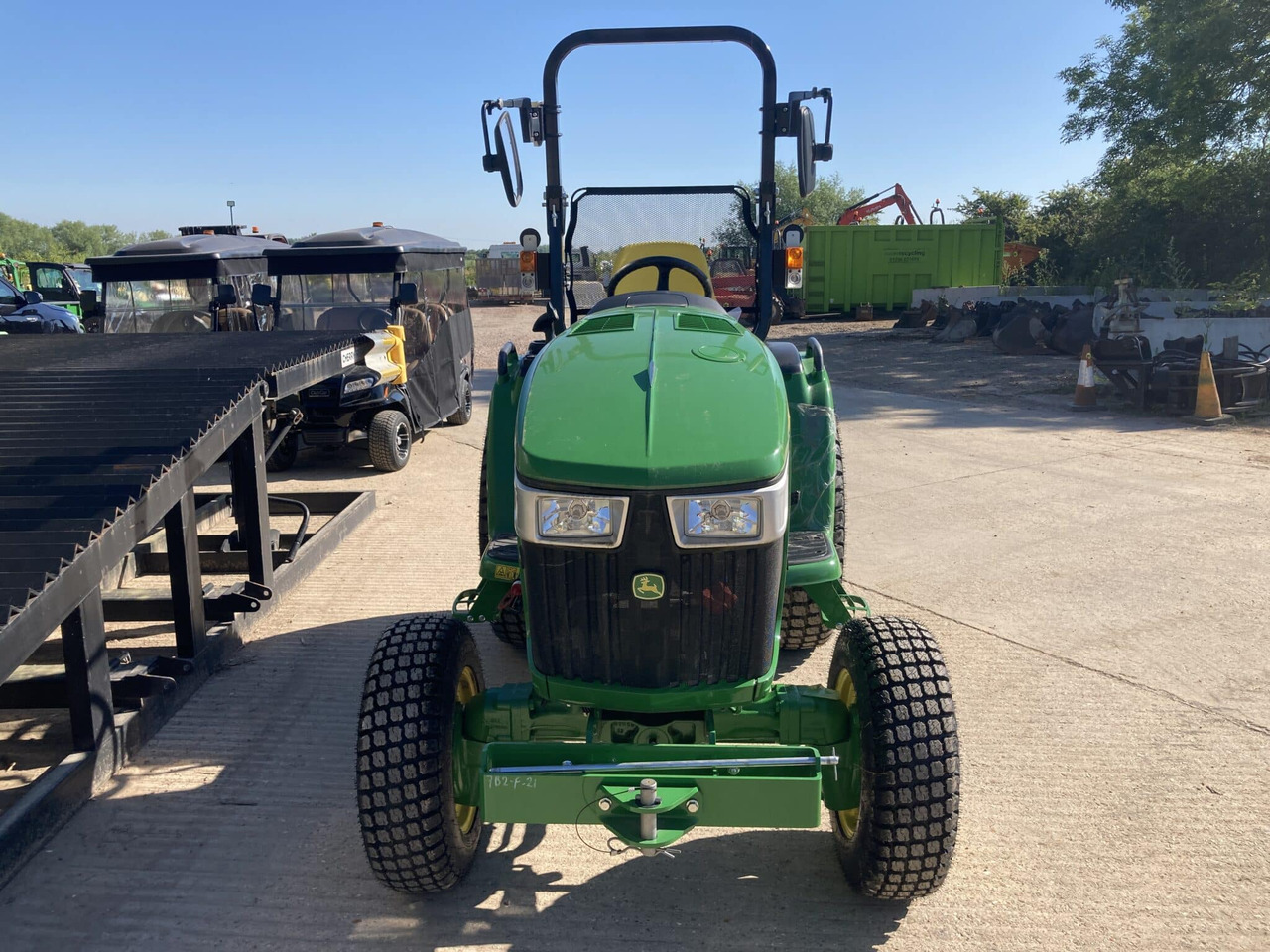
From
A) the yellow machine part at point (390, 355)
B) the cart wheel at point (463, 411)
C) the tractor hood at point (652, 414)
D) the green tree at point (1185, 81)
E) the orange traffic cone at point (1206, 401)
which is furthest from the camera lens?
the green tree at point (1185, 81)

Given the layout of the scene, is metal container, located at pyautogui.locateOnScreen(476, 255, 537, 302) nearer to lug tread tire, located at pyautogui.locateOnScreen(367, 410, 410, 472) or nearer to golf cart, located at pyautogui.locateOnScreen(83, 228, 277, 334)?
golf cart, located at pyautogui.locateOnScreen(83, 228, 277, 334)

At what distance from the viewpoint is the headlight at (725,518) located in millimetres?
2395

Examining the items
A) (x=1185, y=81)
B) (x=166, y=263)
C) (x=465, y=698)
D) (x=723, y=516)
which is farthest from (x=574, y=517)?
(x=1185, y=81)

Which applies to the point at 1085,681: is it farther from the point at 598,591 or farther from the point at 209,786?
the point at 209,786

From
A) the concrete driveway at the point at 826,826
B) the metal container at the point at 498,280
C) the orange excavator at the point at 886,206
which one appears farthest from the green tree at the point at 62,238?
the concrete driveway at the point at 826,826

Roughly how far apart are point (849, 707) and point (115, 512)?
7.98 feet

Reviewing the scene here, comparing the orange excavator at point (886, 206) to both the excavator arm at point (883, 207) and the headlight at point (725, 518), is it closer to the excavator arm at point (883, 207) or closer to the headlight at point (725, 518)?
the excavator arm at point (883, 207)

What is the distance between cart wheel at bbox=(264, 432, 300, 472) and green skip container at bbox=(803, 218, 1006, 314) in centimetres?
1708

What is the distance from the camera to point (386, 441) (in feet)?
28.1

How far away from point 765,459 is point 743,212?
9.01ft

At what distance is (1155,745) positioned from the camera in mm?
3676

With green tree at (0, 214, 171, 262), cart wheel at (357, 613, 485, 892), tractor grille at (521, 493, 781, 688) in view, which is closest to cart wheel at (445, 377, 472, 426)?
cart wheel at (357, 613, 485, 892)

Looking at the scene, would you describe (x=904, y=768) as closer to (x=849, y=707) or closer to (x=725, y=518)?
(x=849, y=707)

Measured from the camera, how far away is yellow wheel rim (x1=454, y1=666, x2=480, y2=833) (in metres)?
2.89
